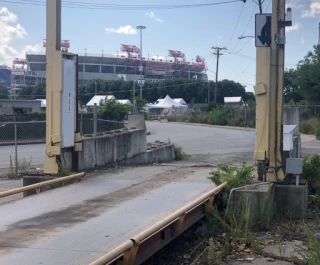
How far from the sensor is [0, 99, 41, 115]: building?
146ft

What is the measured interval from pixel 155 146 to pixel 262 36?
391 inches

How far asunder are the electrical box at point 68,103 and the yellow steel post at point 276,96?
14.2 ft

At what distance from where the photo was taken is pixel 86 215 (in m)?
7.45

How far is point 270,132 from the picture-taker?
10422 millimetres

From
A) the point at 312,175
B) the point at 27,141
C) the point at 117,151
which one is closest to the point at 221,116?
the point at 27,141

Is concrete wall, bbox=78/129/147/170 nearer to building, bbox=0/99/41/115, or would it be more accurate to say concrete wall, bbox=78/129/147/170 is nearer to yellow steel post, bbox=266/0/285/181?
yellow steel post, bbox=266/0/285/181

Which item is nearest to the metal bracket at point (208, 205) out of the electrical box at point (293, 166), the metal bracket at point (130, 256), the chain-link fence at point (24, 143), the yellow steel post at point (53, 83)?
the electrical box at point (293, 166)

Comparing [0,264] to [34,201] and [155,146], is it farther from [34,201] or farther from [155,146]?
[155,146]

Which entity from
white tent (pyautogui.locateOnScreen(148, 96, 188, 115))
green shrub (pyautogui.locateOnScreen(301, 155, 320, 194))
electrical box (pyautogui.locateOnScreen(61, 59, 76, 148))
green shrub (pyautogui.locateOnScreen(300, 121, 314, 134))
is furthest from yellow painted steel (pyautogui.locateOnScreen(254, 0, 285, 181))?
white tent (pyautogui.locateOnScreen(148, 96, 188, 115))

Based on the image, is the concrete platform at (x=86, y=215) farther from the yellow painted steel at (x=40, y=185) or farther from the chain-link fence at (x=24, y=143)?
the chain-link fence at (x=24, y=143)

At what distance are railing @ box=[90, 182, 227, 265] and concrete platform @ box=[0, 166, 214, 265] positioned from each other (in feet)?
0.84

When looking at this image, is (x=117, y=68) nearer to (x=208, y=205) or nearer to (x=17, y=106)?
(x=17, y=106)

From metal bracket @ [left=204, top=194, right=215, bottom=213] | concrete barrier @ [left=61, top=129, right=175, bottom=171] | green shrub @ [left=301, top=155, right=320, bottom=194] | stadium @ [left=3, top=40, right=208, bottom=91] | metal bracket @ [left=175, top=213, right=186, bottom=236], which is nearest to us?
metal bracket @ [left=175, top=213, right=186, bottom=236]

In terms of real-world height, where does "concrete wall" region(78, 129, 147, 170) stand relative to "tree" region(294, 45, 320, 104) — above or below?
below
